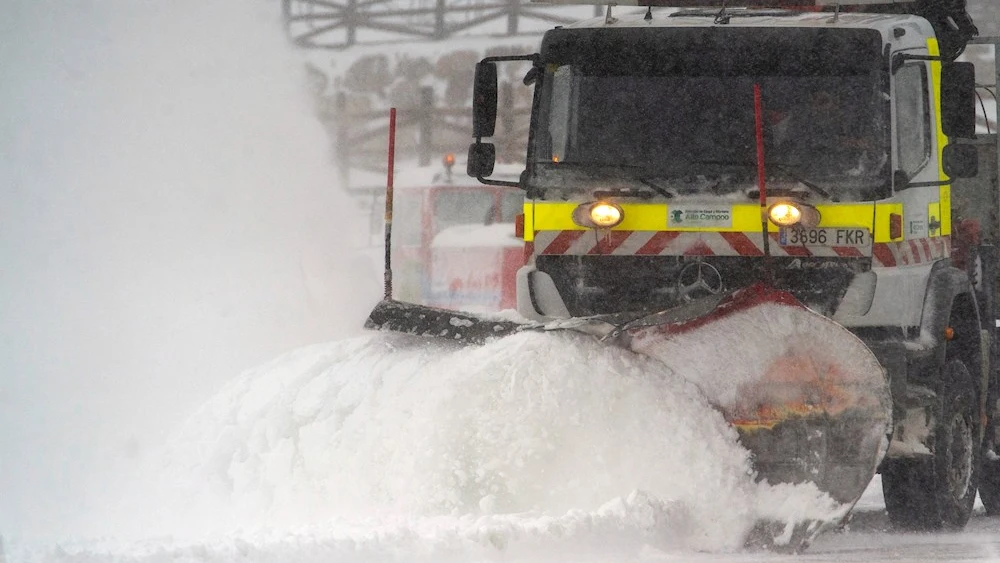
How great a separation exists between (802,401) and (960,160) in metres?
1.85

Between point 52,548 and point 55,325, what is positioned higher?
point 52,548

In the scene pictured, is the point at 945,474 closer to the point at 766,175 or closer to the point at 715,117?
the point at 766,175

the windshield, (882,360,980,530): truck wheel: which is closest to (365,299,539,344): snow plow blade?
the windshield

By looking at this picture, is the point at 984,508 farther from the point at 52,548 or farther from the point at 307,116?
the point at 307,116

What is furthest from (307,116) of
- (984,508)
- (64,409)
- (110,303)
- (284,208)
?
(984,508)

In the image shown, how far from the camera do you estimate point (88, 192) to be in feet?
53.3

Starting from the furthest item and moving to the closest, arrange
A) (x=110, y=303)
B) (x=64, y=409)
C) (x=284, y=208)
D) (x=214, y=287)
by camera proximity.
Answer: (x=284, y=208) → (x=214, y=287) → (x=110, y=303) → (x=64, y=409)

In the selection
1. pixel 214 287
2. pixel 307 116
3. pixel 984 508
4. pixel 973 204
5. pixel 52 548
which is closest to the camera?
pixel 52 548

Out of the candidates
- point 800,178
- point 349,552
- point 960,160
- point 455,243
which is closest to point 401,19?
point 455,243

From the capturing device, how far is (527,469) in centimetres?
519

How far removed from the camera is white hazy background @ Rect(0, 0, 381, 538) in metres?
12.0

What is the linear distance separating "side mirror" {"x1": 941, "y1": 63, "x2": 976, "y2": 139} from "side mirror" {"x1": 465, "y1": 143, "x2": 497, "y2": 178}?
2.17m

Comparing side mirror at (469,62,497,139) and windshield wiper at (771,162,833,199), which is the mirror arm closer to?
windshield wiper at (771,162,833,199)

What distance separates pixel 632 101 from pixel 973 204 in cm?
239
